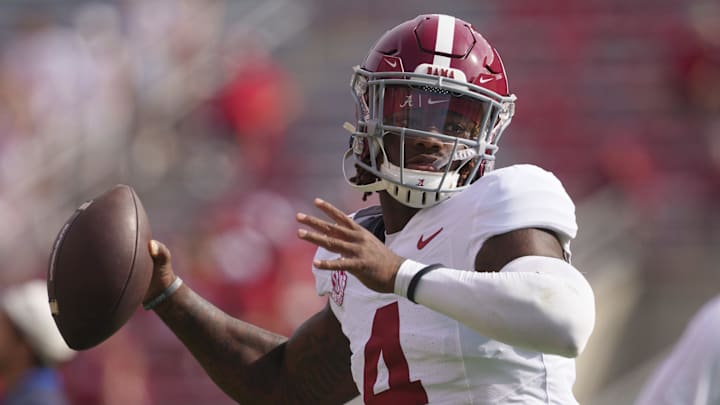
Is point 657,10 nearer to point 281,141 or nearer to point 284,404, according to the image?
point 281,141

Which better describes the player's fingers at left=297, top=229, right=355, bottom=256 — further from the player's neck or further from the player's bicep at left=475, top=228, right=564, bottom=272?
the player's neck

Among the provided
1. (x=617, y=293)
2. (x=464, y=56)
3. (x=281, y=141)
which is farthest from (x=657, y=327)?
(x=464, y=56)

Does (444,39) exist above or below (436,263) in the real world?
above

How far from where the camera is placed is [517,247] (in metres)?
2.02

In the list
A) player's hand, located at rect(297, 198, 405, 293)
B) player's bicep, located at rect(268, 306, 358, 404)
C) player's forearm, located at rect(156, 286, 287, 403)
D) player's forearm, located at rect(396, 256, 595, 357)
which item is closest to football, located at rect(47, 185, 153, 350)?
player's forearm, located at rect(156, 286, 287, 403)

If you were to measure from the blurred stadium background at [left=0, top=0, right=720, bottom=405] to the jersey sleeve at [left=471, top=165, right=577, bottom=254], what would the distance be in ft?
13.9

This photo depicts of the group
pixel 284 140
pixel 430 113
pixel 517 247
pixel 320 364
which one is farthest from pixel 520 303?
pixel 284 140

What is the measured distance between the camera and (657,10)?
796 cm

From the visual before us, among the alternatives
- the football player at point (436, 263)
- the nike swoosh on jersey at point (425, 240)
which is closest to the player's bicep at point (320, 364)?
the football player at point (436, 263)

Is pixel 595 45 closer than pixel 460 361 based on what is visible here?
No

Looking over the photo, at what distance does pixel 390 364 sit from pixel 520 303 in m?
0.40

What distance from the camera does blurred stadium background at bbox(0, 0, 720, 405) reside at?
22.1 feet

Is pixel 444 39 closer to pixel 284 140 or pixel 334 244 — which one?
pixel 334 244

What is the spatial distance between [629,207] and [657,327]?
28.3 inches
